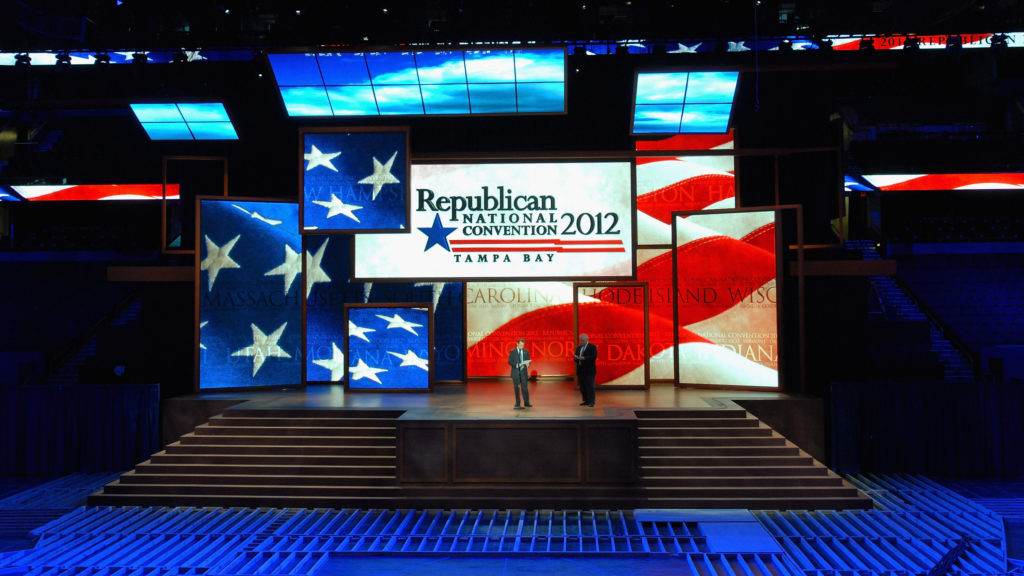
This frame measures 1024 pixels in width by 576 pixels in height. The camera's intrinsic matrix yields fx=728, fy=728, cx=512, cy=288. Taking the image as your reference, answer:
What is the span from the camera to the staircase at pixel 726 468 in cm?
1045

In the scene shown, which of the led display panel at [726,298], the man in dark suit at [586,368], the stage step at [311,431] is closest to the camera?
the stage step at [311,431]

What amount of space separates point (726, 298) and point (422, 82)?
7787 millimetres

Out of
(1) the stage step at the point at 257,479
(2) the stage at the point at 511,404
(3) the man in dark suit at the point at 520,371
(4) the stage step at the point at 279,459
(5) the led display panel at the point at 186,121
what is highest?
(5) the led display panel at the point at 186,121

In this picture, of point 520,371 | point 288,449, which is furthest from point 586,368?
point 288,449

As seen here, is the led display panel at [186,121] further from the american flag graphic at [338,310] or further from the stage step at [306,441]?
the stage step at [306,441]

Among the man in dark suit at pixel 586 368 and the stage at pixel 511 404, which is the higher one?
the man in dark suit at pixel 586 368

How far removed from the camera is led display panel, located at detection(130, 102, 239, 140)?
1556cm

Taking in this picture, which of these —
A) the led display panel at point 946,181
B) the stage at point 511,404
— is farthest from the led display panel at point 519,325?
the led display panel at point 946,181

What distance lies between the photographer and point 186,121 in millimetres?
15883

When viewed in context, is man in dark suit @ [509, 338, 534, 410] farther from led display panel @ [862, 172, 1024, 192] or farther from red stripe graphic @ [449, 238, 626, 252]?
led display panel @ [862, 172, 1024, 192]

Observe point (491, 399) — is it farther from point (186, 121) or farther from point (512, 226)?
point (186, 121)

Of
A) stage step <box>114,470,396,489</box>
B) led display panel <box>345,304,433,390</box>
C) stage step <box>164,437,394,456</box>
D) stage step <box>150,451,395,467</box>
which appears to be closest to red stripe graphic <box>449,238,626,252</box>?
led display panel <box>345,304,433,390</box>

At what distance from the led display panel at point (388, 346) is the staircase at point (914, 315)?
10.2 m

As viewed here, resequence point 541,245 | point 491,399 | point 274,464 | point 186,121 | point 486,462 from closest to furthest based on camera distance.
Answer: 1. point 486,462
2. point 274,464
3. point 491,399
4. point 541,245
5. point 186,121
